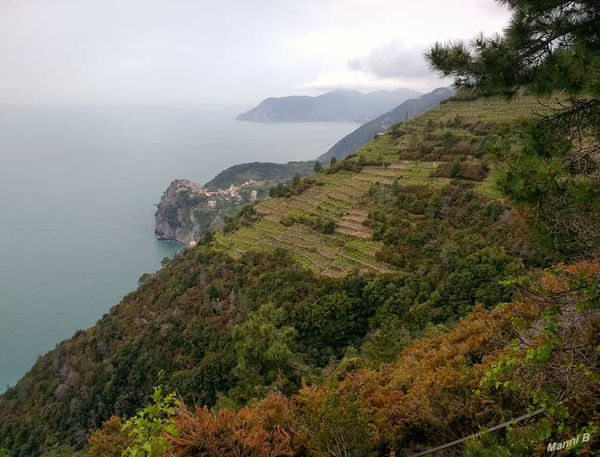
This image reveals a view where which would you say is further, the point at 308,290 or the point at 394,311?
the point at 308,290

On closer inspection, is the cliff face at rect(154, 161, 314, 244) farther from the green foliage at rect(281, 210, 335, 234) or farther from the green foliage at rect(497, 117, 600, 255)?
the green foliage at rect(497, 117, 600, 255)

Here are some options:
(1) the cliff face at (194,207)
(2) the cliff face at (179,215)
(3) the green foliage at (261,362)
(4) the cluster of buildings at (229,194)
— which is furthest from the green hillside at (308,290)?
(4) the cluster of buildings at (229,194)

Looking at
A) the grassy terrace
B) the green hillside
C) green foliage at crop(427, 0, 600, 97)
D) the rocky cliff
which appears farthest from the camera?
the rocky cliff

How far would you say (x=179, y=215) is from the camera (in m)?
86.9

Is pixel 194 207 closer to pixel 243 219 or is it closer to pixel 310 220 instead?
pixel 243 219

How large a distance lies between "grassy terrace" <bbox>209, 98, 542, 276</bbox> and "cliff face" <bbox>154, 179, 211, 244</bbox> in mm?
51933

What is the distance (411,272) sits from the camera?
727 inches

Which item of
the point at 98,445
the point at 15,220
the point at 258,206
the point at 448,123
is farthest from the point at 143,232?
the point at 98,445

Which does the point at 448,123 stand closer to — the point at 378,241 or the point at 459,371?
the point at 378,241

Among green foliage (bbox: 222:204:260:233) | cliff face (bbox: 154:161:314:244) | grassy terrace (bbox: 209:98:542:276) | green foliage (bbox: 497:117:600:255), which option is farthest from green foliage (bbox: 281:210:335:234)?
cliff face (bbox: 154:161:314:244)

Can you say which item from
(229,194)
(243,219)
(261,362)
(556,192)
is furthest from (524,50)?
(229,194)

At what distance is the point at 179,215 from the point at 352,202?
222ft

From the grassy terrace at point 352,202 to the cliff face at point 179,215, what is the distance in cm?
5193

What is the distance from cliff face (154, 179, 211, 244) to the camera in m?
83.6
